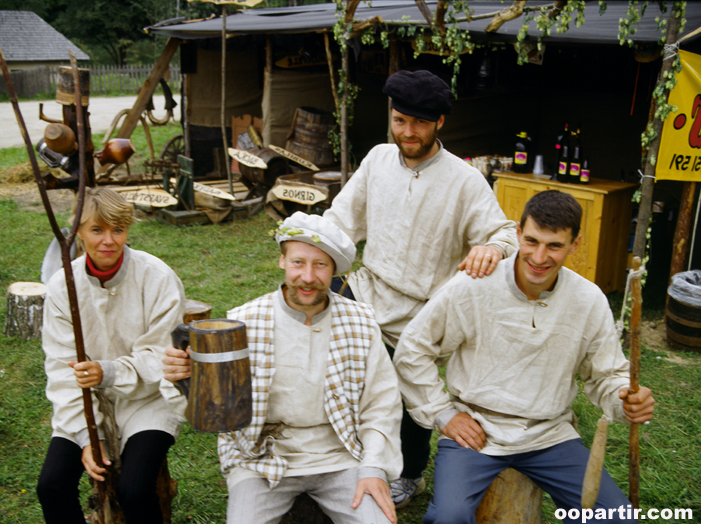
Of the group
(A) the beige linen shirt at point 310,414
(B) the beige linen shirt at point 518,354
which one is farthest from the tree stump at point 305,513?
(B) the beige linen shirt at point 518,354

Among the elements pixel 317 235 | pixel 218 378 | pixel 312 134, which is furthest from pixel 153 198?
pixel 218 378

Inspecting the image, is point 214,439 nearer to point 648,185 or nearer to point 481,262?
point 481,262

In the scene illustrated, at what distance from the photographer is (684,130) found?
15.1ft

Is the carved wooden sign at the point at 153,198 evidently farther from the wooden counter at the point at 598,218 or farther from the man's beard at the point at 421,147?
the man's beard at the point at 421,147

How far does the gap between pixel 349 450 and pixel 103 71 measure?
27.2 m

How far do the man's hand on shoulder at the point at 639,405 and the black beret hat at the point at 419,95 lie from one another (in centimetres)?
122

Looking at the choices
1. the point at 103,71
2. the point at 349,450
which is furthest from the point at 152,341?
the point at 103,71

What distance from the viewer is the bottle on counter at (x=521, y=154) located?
19.8ft

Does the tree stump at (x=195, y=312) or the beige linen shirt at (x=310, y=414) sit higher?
the beige linen shirt at (x=310, y=414)

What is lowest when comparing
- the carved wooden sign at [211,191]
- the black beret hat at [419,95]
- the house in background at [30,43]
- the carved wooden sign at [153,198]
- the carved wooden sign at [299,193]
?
the carved wooden sign at [153,198]

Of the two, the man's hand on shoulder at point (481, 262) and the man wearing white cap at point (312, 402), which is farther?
the man's hand on shoulder at point (481, 262)

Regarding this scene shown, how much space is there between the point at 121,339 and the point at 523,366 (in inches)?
60.9

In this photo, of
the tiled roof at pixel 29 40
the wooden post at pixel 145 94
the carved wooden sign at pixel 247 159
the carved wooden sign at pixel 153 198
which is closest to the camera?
the carved wooden sign at pixel 153 198

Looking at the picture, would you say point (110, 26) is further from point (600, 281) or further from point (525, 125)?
point (600, 281)
